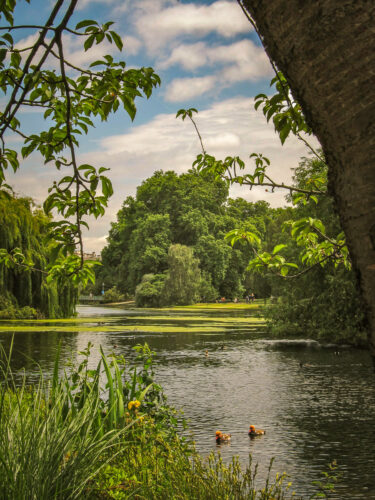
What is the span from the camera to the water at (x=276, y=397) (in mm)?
6234

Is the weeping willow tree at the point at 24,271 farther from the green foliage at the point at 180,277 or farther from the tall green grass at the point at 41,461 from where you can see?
the green foliage at the point at 180,277

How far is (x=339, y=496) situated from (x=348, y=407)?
3.67 meters

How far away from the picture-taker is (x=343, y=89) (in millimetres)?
1048

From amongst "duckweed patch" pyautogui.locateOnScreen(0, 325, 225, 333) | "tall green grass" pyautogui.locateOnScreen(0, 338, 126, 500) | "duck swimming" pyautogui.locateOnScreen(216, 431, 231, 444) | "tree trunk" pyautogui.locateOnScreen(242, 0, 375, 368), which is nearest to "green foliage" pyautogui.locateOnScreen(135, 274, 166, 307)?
"duckweed patch" pyautogui.locateOnScreen(0, 325, 225, 333)

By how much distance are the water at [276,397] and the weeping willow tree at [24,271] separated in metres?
4.96

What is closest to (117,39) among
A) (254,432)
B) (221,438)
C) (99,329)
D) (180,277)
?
(221,438)

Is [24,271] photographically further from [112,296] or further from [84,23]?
[112,296]

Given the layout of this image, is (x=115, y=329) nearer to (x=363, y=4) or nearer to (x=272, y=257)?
(x=272, y=257)

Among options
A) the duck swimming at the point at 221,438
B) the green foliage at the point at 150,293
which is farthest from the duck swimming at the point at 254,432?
the green foliage at the point at 150,293

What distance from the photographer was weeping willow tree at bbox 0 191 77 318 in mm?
21781

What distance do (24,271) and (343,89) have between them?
855 inches

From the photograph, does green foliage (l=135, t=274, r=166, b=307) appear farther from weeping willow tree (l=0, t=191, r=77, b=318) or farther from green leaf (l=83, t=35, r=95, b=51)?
green leaf (l=83, t=35, r=95, b=51)

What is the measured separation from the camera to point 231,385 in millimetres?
10734

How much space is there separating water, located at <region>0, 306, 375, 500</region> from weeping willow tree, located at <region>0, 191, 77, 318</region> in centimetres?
496
